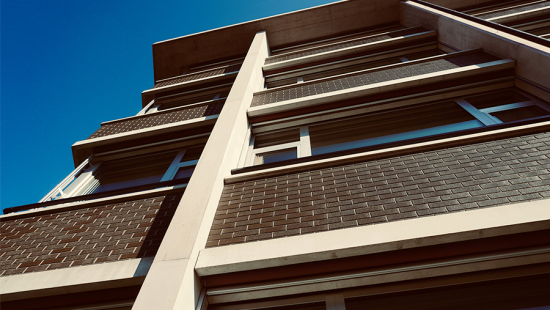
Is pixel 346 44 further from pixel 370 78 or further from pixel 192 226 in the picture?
pixel 192 226

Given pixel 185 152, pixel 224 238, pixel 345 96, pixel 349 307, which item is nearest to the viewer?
pixel 349 307

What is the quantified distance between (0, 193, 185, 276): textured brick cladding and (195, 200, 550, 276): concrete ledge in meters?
1.18

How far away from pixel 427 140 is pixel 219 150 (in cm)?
303

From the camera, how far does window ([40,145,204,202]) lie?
5953 mm

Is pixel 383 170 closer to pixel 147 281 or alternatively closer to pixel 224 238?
pixel 224 238

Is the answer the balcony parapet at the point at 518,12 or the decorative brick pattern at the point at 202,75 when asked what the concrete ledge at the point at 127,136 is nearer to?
the decorative brick pattern at the point at 202,75

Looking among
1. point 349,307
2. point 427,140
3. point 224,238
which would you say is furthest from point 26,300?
point 427,140

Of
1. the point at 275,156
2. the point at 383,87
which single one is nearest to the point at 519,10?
the point at 383,87

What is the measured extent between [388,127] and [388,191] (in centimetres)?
248

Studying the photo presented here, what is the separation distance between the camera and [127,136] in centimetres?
709

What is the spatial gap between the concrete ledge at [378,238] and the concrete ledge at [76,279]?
2.89ft

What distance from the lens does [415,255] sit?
9.39 feet

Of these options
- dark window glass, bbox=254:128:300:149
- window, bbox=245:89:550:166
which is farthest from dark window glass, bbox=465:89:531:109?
dark window glass, bbox=254:128:300:149

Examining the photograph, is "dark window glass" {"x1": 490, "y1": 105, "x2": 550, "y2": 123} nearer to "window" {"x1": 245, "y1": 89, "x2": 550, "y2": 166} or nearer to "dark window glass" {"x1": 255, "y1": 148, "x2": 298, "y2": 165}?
"window" {"x1": 245, "y1": 89, "x2": 550, "y2": 166}
